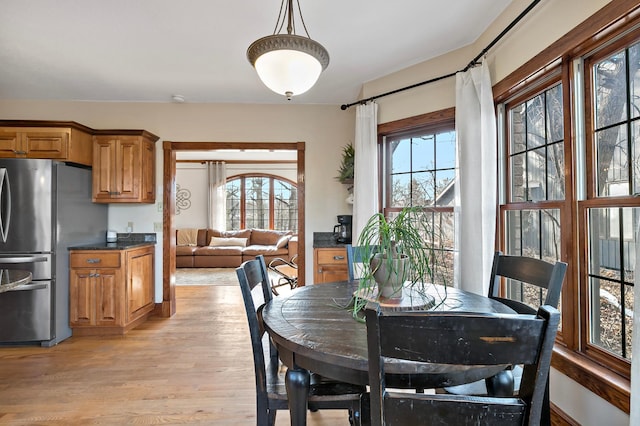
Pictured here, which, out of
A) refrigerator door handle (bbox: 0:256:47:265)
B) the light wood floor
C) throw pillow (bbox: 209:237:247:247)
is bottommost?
the light wood floor

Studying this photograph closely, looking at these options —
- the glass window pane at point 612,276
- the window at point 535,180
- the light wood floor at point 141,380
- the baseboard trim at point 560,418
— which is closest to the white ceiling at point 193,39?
the window at point 535,180

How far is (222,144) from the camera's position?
3863 millimetres

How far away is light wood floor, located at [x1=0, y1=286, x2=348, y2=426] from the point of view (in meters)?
1.90

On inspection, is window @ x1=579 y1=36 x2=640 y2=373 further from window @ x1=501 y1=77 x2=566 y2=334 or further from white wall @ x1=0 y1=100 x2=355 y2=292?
white wall @ x1=0 y1=100 x2=355 y2=292

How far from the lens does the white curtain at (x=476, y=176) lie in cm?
226

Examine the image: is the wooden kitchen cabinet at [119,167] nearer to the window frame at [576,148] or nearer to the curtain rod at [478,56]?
the curtain rod at [478,56]

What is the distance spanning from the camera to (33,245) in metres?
2.89

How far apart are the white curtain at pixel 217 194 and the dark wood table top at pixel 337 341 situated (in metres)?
7.01

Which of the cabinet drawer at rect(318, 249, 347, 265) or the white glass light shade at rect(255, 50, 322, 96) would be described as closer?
the white glass light shade at rect(255, 50, 322, 96)

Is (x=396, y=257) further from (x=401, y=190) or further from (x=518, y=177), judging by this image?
(x=401, y=190)

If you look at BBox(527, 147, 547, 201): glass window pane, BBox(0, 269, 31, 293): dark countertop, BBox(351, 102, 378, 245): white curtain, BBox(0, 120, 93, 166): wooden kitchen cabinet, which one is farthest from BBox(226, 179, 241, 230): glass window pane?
BBox(527, 147, 547, 201): glass window pane

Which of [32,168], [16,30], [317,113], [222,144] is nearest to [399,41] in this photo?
[317,113]

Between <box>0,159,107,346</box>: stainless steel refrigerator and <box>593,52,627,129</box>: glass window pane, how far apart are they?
13.7 ft

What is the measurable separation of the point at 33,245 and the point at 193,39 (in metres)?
2.39
